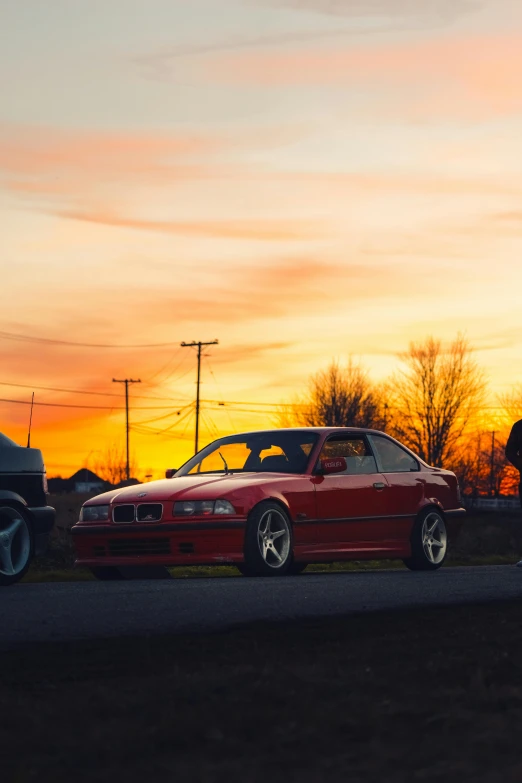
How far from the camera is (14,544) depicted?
437 inches

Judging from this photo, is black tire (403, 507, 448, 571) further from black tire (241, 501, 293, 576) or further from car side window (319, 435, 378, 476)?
black tire (241, 501, 293, 576)

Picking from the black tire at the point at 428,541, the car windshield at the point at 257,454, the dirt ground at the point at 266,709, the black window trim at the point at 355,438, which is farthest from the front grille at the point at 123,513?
the dirt ground at the point at 266,709

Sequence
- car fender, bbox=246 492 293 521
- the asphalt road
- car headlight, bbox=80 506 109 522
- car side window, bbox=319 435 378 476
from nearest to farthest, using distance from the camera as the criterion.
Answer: the asphalt road
car fender, bbox=246 492 293 521
car headlight, bbox=80 506 109 522
car side window, bbox=319 435 378 476

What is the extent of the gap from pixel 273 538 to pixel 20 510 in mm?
2512

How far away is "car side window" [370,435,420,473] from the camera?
1419 cm

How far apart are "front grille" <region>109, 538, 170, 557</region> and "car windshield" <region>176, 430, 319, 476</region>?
160 centimetres

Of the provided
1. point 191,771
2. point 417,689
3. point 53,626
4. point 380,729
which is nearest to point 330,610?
point 53,626

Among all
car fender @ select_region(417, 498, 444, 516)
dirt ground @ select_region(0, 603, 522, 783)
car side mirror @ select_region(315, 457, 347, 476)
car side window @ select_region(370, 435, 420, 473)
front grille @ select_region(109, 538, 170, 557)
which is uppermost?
car side window @ select_region(370, 435, 420, 473)

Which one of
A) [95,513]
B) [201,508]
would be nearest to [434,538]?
[201,508]

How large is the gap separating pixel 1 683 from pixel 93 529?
283 inches

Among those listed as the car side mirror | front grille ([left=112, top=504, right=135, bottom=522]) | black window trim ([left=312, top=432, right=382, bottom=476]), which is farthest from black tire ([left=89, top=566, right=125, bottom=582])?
black window trim ([left=312, top=432, right=382, bottom=476])

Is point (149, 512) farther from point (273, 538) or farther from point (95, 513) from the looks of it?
point (273, 538)

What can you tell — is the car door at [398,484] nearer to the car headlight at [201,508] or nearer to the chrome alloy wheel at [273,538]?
the chrome alloy wheel at [273,538]

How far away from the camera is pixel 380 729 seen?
170 inches
